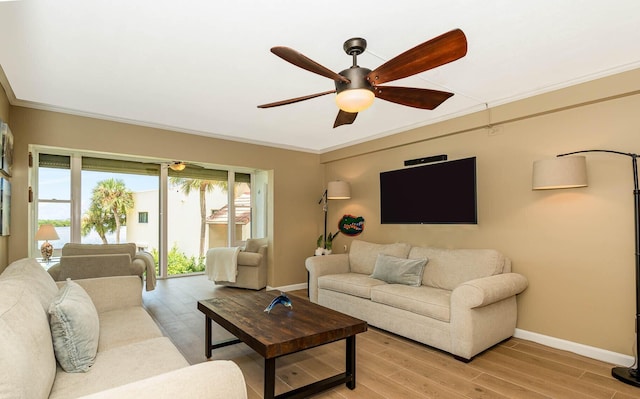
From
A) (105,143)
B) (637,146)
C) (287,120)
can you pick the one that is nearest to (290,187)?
(287,120)

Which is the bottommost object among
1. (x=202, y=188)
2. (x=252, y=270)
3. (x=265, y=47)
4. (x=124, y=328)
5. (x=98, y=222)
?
(x=252, y=270)

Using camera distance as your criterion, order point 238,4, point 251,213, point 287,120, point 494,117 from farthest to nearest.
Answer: point 251,213
point 287,120
point 494,117
point 238,4

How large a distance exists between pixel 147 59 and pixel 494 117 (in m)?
3.36

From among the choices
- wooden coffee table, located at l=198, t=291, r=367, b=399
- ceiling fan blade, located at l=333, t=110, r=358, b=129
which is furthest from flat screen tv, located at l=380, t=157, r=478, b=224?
wooden coffee table, located at l=198, t=291, r=367, b=399

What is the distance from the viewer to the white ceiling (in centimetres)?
194

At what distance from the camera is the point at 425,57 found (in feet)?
5.93

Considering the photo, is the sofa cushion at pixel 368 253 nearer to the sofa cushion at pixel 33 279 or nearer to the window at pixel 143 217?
the sofa cushion at pixel 33 279

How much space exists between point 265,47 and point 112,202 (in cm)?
490

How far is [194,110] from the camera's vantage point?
3734 millimetres

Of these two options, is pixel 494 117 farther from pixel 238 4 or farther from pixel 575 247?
pixel 238 4

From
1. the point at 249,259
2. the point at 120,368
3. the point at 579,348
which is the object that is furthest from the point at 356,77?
the point at 249,259

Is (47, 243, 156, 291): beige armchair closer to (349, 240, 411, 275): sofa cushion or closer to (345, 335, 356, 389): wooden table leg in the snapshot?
(349, 240, 411, 275): sofa cushion

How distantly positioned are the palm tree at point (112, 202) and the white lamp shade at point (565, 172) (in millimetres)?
6355

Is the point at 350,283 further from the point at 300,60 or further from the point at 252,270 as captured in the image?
the point at 300,60
